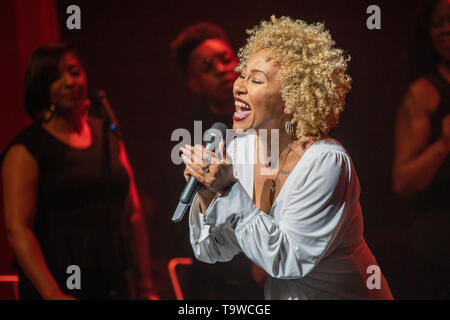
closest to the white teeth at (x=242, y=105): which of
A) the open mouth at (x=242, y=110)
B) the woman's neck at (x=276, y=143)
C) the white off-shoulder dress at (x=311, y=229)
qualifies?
the open mouth at (x=242, y=110)

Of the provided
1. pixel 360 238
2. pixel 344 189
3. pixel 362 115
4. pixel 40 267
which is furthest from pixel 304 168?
pixel 40 267

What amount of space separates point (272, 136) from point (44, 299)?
1.42m

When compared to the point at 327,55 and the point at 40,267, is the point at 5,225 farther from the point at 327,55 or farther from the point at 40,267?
the point at 327,55

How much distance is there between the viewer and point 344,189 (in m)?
1.51

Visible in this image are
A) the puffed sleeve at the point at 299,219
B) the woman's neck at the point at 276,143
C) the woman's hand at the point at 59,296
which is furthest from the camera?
the woman's hand at the point at 59,296

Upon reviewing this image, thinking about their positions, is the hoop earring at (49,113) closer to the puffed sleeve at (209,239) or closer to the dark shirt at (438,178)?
the puffed sleeve at (209,239)

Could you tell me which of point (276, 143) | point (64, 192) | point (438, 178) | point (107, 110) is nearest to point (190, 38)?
point (107, 110)

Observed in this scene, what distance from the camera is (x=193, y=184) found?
1.53 meters

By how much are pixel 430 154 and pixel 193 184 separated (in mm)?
1447

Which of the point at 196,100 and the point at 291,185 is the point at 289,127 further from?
the point at 196,100

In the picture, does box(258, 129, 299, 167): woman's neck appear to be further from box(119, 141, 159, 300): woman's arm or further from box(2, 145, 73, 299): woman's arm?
box(2, 145, 73, 299): woman's arm

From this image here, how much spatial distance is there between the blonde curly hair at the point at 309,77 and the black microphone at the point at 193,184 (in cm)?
23

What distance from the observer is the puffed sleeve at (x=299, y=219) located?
1.46 meters

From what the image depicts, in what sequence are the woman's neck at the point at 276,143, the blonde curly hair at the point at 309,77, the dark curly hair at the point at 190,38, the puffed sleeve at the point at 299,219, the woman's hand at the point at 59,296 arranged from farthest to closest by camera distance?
the dark curly hair at the point at 190,38
the woman's hand at the point at 59,296
the woman's neck at the point at 276,143
the blonde curly hair at the point at 309,77
the puffed sleeve at the point at 299,219
